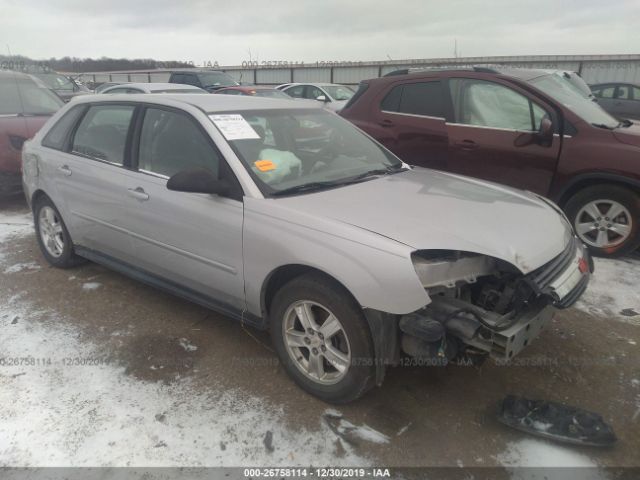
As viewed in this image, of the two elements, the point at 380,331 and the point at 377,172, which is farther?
the point at 377,172

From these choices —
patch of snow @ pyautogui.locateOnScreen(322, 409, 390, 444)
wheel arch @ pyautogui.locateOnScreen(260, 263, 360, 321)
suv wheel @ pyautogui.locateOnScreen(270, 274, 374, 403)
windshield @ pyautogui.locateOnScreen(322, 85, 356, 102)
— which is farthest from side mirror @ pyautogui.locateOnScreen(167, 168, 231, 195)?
windshield @ pyautogui.locateOnScreen(322, 85, 356, 102)

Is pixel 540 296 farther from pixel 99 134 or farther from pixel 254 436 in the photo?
pixel 99 134

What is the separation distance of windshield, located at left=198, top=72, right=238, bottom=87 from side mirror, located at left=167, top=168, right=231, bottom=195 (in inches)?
492

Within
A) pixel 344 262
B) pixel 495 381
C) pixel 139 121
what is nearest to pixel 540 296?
pixel 495 381

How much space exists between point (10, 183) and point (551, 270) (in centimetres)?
669

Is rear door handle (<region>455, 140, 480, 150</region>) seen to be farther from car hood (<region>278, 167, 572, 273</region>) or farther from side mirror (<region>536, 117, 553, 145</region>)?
car hood (<region>278, 167, 572, 273</region>)

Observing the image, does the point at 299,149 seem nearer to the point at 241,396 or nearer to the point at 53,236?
the point at 241,396

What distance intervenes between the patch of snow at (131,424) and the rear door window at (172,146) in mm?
1362

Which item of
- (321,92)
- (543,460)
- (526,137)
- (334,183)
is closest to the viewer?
(543,460)

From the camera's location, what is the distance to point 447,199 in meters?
2.95

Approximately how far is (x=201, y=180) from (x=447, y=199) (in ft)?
4.89

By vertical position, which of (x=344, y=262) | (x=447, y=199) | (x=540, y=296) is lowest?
(x=540, y=296)

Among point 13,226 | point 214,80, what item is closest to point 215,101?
point 13,226

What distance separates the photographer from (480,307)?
2.62m
